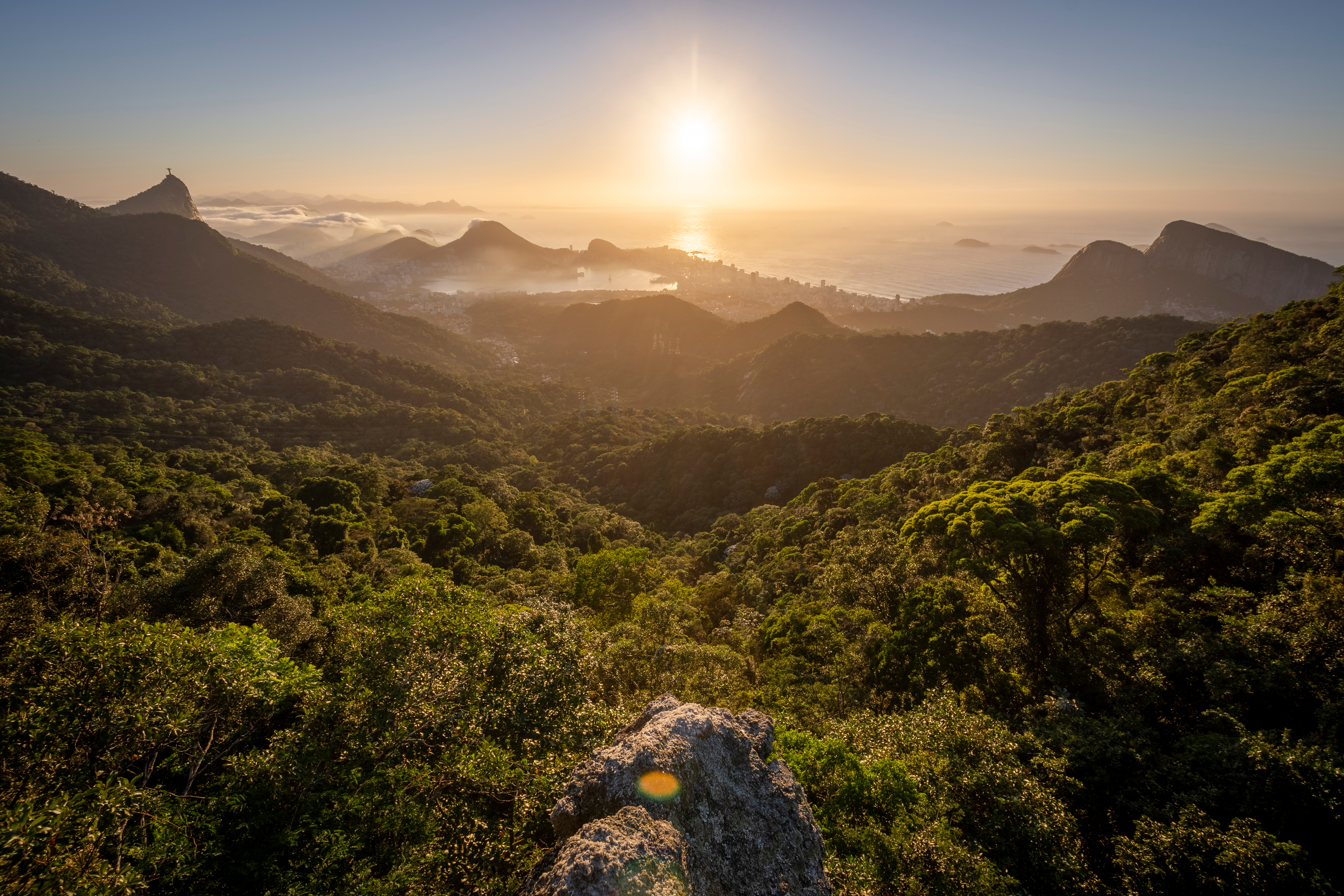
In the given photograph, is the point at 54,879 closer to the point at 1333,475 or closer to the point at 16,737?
the point at 16,737

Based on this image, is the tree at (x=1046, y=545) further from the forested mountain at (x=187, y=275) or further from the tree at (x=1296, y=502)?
the forested mountain at (x=187, y=275)

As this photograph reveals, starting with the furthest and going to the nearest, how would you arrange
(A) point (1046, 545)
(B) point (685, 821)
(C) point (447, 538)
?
(C) point (447, 538), (A) point (1046, 545), (B) point (685, 821)

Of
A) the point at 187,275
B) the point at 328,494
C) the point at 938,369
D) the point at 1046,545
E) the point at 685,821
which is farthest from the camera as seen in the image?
the point at 187,275

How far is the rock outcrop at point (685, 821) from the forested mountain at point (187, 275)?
151228mm

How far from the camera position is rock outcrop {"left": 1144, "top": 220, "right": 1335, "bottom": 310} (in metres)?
155

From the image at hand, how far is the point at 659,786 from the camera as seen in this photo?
7.18 meters

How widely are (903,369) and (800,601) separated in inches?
3698

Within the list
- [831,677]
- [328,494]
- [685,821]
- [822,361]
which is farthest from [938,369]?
[685,821]

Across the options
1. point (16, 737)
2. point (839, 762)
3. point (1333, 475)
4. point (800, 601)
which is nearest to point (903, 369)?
point (800, 601)

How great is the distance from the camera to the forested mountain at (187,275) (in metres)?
119

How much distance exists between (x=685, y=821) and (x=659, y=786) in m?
0.62

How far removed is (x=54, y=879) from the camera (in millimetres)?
5578

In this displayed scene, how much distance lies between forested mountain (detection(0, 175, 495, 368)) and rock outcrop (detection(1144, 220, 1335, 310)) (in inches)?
9569

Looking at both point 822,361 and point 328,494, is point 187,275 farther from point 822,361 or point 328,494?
point 822,361
